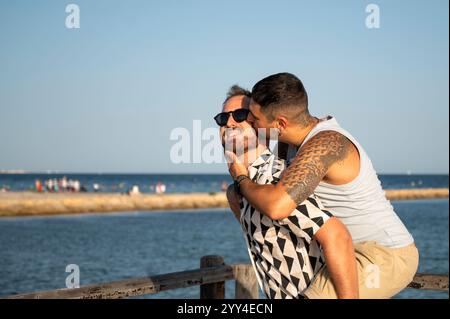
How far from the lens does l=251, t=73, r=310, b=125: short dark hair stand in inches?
91.1

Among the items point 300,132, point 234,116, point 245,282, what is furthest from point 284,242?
point 245,282

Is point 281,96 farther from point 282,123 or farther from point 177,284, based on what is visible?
point 177,284

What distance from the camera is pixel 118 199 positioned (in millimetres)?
54562

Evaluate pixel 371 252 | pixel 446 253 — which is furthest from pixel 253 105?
pixel 446 253

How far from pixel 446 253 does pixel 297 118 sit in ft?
90.0

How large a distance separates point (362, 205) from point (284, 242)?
360mm

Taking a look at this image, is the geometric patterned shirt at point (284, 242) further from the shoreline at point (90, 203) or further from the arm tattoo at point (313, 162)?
the shoreline at point (90, 203)

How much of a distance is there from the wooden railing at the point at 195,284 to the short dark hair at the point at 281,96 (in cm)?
199

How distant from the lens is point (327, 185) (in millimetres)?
2418

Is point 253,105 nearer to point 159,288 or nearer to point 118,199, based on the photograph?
point 159,288

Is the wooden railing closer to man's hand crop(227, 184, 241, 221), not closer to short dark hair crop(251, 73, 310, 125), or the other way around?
man's hand crop(227, 184, 241, 221)

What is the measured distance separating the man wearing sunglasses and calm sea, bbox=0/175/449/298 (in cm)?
1290

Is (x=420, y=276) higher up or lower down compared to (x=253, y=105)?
lower down

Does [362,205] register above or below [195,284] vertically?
above
